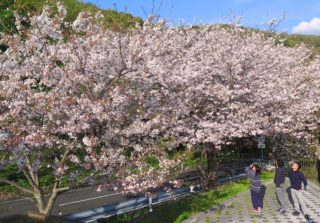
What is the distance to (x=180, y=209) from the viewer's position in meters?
13.3

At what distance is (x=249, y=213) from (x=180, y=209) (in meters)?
2.21

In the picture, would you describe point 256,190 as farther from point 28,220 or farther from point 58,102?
point 58,102

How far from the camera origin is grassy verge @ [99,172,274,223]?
41.1 feet

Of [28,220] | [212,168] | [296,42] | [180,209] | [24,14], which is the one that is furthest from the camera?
[296,42]

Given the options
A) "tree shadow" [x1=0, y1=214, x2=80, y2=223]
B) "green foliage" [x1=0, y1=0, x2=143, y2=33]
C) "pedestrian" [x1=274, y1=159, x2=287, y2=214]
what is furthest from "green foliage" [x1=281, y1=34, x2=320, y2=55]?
"tree shadow" [x1=0, y1=214, x2=80, y2=223]

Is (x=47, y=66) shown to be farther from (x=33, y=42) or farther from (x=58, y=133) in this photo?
(x=58, y=133)

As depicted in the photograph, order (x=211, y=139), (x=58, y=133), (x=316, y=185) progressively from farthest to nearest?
(x=316, y=185), (x=211, y=139), (x=58, y=133)

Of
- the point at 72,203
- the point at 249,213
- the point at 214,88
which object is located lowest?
the point at 249,213

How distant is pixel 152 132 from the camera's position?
992cm

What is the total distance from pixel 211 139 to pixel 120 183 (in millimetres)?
6234

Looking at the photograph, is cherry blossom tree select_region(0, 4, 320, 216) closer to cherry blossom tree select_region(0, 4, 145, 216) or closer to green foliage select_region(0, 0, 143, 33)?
cherry blossom tree select_region(0, 4, 145, 216)

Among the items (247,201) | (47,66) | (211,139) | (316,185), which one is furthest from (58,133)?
(316,185)

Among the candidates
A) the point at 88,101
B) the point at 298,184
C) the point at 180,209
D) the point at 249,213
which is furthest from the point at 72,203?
the point at 88,101

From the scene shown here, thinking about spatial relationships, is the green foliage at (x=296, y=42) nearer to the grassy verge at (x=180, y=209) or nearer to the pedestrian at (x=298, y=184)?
the grassy verge at (x=180, y=209)
